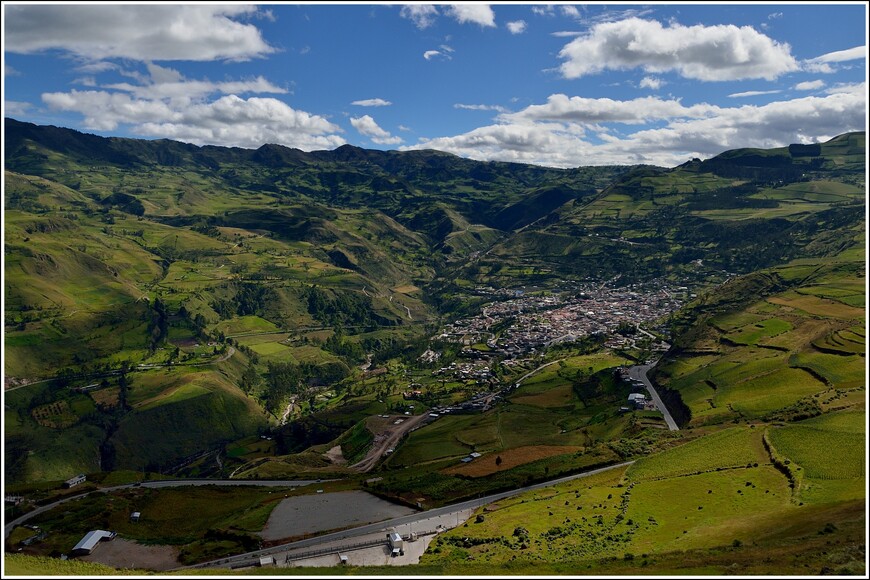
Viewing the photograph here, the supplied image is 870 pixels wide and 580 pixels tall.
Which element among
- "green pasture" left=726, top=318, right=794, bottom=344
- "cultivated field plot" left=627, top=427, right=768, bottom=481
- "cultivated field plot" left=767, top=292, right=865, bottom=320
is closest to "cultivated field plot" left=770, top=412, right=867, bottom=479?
"cultivated field plot" left=627, top=427, right=768, bottom=481

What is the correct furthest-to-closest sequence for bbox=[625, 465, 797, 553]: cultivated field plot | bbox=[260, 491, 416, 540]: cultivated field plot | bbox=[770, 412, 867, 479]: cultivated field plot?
bbox=[260, 491, 416, 540]: cultivated field plot, bbox=[770, 412, 867, 479]: cultivated field plot, bbox=[625, 465, 797, 553]: cultivated field plot

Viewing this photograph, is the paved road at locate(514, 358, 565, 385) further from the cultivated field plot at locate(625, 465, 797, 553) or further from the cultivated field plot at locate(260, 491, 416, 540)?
the cultivated field plot at locate(625, 465, 797, 553)

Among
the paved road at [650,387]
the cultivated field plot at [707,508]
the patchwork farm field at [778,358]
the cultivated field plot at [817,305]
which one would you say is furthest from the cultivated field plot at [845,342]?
the cultivated field plot at [707,508]

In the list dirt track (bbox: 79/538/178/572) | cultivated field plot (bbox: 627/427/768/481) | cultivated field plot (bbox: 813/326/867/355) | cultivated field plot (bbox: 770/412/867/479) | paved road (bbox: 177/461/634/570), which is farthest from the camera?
cultivated field plot (bbox: 813/326/867/355)

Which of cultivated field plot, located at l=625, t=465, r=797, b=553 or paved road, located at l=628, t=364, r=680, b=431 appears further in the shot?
paved road, located at l=628, t=364, r=680, b=431

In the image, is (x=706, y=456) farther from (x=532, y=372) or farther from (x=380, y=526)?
(x=532, y=372)

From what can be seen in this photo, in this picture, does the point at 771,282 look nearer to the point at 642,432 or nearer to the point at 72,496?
the point at 642,432
